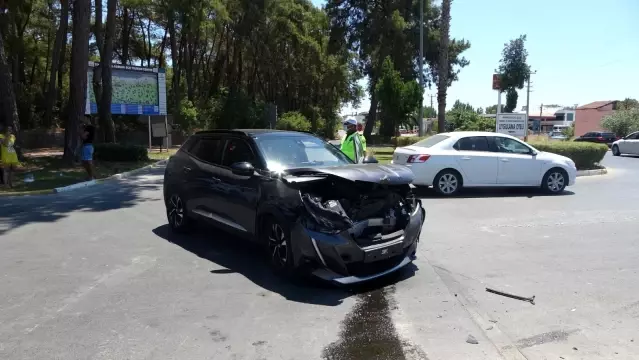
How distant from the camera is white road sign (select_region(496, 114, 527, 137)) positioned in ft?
63.8

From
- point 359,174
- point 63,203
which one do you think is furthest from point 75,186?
point 359,174

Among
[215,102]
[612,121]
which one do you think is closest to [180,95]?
[215,102]

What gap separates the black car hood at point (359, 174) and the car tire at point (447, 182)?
20.6 feet

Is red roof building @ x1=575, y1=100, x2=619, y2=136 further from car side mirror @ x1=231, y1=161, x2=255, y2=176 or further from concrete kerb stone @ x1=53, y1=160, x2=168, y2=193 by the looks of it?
car side mirror @ x1=231, y1=161, x2=255, y2=176

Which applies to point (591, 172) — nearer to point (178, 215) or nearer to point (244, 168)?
point (178, 215)

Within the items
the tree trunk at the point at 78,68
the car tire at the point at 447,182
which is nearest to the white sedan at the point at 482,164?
the car tire at the point at 447,182

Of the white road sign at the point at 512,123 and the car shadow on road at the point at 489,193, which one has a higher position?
the white road sign at the point at 512,123

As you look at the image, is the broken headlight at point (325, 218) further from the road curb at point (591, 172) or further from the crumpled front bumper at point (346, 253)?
the road curb at point (591, 172)

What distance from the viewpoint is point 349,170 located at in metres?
5.80

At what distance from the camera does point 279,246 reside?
19.2 ft

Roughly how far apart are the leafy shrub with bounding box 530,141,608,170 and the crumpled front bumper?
13098 millimetres

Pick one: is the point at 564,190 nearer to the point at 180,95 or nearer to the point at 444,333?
the point at 444,333

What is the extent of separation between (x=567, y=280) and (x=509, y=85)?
2032 inches

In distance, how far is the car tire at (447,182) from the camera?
12.2m
